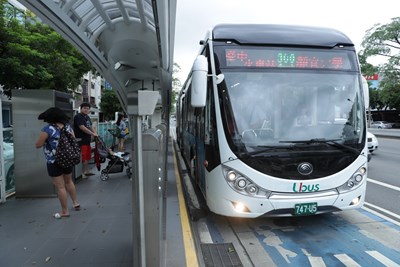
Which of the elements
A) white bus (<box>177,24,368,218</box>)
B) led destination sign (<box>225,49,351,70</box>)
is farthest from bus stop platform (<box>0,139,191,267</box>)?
led destination sign (<box>225,49,351,70</box>)

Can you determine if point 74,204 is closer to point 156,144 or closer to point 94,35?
point 156,144

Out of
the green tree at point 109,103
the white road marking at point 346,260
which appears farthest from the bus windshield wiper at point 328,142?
the green tree at point 109,103

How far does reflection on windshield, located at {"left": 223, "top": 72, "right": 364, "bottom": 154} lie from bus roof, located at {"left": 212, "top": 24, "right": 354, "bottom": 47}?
21.1 inches

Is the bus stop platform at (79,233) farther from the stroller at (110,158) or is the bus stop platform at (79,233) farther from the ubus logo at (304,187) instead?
the ubus logo at (304,187)

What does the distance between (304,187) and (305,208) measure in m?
0.30

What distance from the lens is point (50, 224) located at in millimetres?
4777

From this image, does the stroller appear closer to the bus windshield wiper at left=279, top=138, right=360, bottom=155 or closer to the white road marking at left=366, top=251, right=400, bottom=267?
the bus windshield wiper at left=279, top=138, right=360, bottom=155

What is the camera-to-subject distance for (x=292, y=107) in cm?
474

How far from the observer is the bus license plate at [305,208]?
→ 4453 mm

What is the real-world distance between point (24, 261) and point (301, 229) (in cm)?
384

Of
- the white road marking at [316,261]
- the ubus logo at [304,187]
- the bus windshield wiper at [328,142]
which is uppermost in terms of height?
the bus windshield wiper at [328,142]

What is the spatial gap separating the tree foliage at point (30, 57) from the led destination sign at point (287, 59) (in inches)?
392

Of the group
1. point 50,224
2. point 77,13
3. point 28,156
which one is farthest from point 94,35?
point 50,224

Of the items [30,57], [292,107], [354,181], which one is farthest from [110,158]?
[30,57]
